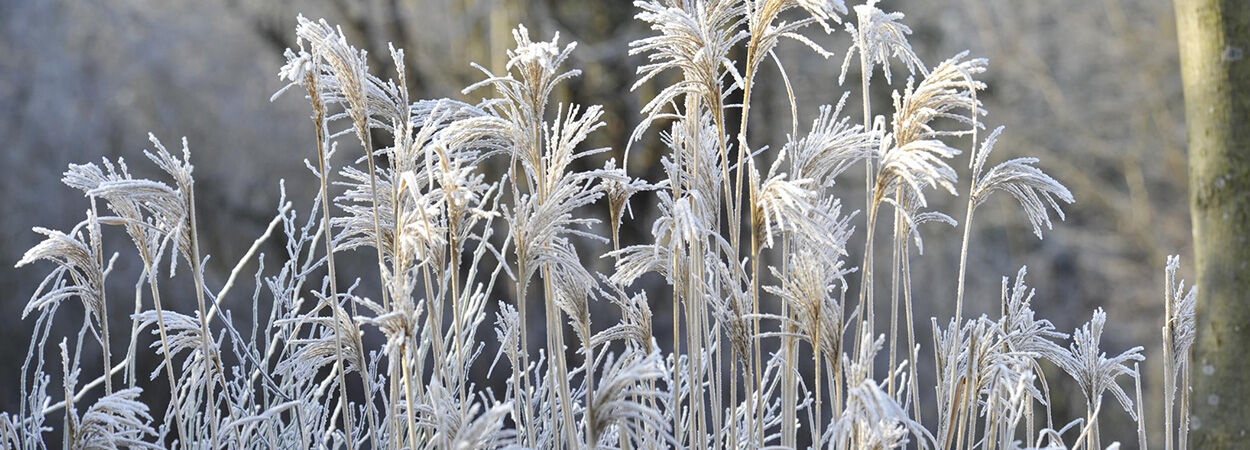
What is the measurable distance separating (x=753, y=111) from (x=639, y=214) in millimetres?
918

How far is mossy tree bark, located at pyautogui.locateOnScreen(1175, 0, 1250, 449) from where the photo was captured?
4.95ft

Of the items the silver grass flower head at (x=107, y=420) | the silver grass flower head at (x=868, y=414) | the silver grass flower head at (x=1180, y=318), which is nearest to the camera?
the silver grass flower head at (x=868, y=414)

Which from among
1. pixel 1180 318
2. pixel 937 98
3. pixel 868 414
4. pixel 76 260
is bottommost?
pixel 868 414

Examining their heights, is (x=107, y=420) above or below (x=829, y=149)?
below

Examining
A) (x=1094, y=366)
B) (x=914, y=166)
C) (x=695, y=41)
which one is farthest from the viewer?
(x=1094, y=366)

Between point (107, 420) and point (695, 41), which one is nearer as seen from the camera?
point (107, 420)

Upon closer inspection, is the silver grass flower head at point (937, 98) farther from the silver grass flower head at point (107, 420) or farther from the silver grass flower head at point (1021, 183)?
the silver grass flower head at point (107, 420)

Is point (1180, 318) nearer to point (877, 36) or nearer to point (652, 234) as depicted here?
point (877, 36)

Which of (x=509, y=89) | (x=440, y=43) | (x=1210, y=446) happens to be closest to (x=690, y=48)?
(x=509, y=89)

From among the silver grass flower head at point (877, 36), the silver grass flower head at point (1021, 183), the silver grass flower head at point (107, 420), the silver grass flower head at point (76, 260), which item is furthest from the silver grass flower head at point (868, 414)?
the silver grass flower head at point (76, 260)

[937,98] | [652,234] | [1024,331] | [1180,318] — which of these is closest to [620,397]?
[652,234]

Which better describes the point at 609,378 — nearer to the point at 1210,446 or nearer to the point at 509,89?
the point at 509,89

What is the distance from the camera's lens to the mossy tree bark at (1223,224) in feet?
4.95

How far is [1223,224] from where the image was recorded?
1532mm
